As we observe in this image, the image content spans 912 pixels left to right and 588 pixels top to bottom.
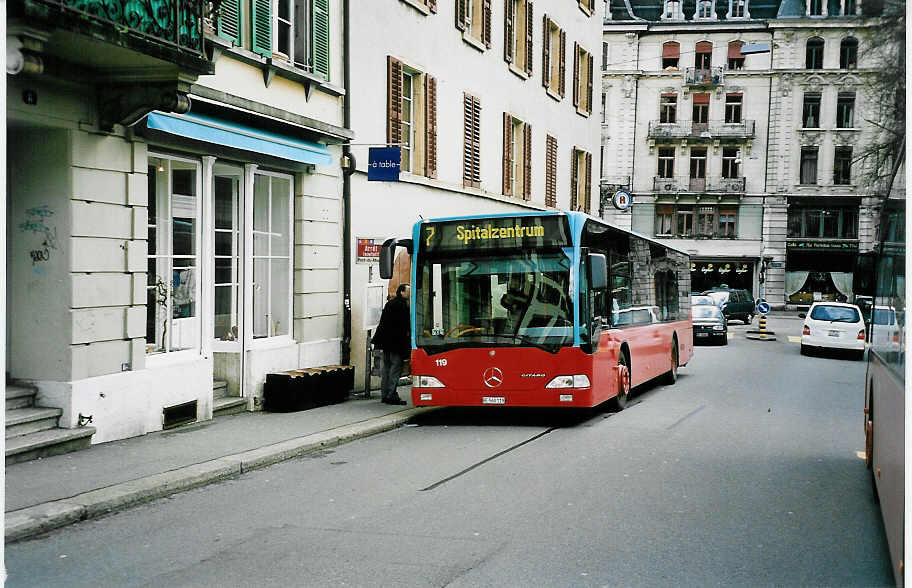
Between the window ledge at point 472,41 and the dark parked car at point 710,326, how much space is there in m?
14.9

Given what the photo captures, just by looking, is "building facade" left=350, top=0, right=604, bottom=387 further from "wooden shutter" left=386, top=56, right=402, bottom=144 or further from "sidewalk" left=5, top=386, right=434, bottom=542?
"sidewalk" left=5, top=386, right=434, bottom=542

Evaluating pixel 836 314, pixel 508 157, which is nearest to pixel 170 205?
pixel 508 157

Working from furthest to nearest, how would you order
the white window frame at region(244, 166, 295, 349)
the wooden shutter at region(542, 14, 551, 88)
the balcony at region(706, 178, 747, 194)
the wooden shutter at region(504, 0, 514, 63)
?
the balcony at region(706, 178, 747, 194), the wooden shutter at region(542, 14, 551, 88), the wooden shutter at region(504, 0, 514, 63), the white window frame at region(244, 166, 295, 349)

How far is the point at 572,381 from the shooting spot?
12.5 m

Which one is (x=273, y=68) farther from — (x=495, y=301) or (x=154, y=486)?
(x=154, y=486)

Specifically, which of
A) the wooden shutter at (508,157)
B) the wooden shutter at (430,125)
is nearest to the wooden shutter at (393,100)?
the wooden shutter at (430,125)

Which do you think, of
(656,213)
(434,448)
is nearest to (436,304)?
(434,448)

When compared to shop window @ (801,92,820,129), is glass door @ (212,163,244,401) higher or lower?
lower

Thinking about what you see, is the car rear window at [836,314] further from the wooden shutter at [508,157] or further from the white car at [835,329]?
the wooden shutter at [508,157]

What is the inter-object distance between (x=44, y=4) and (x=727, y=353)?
2436 centimetres

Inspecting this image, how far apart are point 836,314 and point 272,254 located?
19289 millimetres

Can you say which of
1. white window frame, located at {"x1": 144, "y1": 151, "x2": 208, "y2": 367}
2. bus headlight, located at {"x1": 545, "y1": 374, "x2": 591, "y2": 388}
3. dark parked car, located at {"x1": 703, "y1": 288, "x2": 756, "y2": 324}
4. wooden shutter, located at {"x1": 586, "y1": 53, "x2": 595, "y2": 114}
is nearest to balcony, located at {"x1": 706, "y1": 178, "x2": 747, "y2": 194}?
dark parked car, located at {"x1": 703, "y1": 288, "x2": 756, "y2": 324}

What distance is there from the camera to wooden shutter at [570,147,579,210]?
3002cm

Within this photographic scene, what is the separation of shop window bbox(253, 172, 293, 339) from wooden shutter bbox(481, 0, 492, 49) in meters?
9.22
